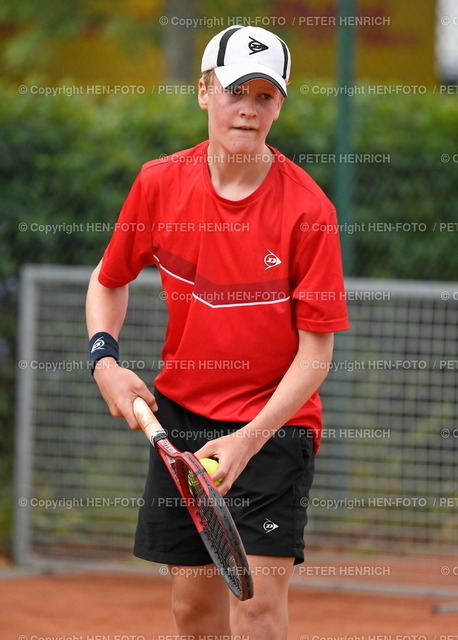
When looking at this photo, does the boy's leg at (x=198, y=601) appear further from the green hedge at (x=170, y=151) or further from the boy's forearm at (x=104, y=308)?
the green hedge at (x=170, y=151)

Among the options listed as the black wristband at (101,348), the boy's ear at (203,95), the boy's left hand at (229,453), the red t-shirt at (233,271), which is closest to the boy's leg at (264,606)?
the boy's left hand at (229,453)

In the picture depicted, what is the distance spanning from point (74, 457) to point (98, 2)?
7141 mm

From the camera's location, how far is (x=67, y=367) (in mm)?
6109

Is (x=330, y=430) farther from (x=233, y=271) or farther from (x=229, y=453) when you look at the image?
(x=229, y=453)

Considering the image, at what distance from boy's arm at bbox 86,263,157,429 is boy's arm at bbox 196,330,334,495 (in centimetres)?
29

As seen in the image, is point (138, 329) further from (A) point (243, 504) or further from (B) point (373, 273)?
(A) point (243, 504)

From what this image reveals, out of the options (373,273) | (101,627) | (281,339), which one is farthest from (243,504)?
(373,273)

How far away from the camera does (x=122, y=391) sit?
3.34 m

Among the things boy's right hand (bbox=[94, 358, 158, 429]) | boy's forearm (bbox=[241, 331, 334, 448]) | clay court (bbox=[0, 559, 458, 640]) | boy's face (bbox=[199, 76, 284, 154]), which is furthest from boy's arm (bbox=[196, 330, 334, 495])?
clay court (bbox=[0, 559, 458, 640])

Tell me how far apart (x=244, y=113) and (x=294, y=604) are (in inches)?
121

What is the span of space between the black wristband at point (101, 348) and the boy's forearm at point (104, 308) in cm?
4

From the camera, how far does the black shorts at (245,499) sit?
3.39 meters

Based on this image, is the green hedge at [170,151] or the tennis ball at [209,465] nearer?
the tennis ball at [209,465]

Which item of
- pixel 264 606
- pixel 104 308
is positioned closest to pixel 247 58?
pixel 104 308
